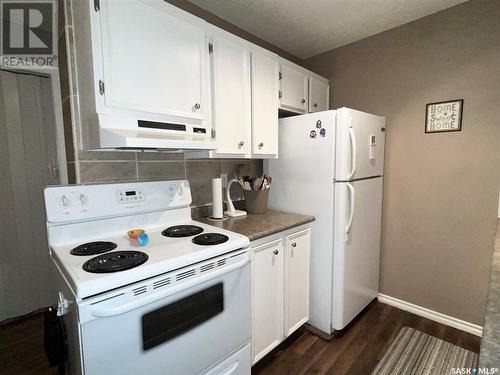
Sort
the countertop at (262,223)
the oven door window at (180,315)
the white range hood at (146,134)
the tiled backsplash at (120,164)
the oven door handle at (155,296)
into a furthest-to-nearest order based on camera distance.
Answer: the countertop at (262,223), the tiled backsplash at (120,164), the white range hood at (146,134), the oven door window at (180,315), the oven door handle at (155,296)

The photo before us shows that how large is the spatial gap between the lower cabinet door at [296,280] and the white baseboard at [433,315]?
0.97m

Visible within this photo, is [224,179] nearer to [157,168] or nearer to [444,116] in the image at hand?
[157,168]

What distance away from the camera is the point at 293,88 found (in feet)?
7.09

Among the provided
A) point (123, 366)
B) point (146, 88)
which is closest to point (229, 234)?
point (123, 366)

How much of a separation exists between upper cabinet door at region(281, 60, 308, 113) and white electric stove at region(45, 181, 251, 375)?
120cm

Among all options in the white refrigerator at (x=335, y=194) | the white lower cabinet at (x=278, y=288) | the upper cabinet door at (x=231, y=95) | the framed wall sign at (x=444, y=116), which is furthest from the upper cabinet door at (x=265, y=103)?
the framed wall sign at (x=444, y=116)

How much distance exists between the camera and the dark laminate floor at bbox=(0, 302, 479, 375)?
1666mm

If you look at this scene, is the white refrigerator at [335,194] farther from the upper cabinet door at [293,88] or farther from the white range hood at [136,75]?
the white range hood at [136,75]

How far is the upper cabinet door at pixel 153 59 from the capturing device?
3.90ft

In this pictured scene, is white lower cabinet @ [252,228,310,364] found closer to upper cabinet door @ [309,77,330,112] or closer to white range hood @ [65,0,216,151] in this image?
white range hood @ [65,0,216,151]

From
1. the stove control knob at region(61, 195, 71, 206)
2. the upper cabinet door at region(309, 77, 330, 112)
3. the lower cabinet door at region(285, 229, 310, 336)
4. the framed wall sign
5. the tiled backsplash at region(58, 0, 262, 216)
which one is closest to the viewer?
the stove control knob at region(61, 195, 71, 206)

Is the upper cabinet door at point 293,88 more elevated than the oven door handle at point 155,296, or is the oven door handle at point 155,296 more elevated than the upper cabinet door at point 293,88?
the upper cabinet door at point 293,88

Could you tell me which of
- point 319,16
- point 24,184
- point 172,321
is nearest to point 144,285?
point 172,321

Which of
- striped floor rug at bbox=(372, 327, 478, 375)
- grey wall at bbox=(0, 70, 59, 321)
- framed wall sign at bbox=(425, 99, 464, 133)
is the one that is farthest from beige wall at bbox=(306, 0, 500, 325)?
grey wall at bbox=(0, 70, 59, 321)
